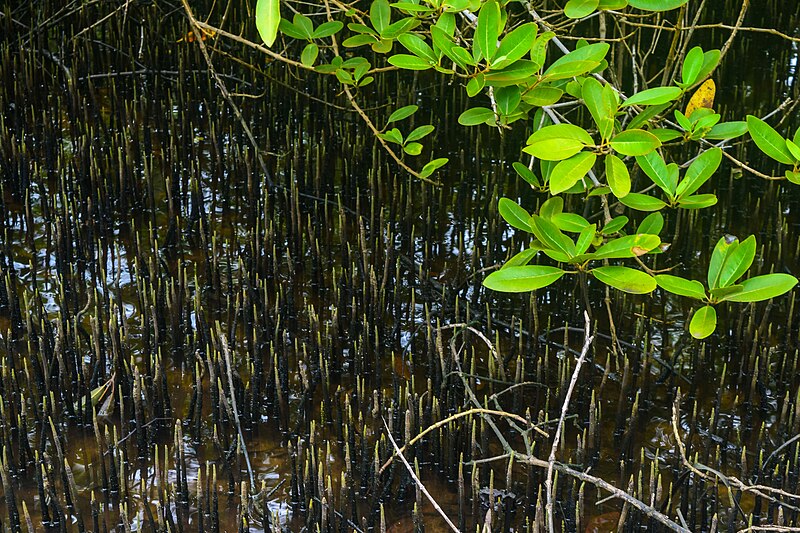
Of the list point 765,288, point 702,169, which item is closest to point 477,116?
point 702,169

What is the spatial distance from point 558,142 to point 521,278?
1.16 feet

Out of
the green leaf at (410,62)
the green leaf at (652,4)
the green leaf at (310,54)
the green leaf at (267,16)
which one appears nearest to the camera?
the green leaf at (267,16)

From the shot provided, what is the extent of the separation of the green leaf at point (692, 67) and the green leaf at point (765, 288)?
0.55 metres

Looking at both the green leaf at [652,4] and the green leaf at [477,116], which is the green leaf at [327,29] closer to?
the green leaf at [477,116]

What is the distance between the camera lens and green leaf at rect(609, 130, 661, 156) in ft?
6.62

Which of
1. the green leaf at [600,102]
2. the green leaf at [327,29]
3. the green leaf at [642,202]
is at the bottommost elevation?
the green leaf at [642,202]

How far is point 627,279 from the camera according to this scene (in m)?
2.21

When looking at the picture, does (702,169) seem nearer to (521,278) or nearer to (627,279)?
(627,279)

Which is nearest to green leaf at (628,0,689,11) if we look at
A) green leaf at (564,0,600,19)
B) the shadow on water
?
green leaf at (564,0,600,19)

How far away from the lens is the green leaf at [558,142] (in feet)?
6.63

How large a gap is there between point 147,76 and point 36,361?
7.81 ft

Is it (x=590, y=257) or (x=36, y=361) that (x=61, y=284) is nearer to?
(x=36, y=361)

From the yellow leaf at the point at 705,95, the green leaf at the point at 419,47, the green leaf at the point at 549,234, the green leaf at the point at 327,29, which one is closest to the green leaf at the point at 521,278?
the green leaf at the point at 549,234

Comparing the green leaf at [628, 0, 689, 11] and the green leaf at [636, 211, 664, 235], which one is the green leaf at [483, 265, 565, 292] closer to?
the green leaf at [636, 211, 664, 235]
